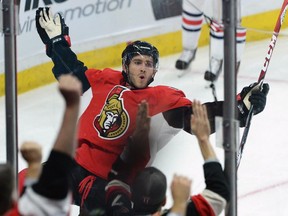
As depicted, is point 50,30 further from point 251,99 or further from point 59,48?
point 251,99

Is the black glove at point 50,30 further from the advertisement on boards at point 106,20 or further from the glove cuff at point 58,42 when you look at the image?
the advertisement on boards at point 106,20

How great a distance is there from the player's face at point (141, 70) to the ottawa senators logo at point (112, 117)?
1.9 inches

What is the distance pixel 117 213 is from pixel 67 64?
1.82 ft

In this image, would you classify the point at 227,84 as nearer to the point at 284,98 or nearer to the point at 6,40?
the point at 6,40

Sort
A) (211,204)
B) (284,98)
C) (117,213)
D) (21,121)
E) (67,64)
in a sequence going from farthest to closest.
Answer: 1. (284,98)
2. (21,121)
3. (67,64)
4. (117,213)
5. (211,204)

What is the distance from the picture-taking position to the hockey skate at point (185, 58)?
13.2ft

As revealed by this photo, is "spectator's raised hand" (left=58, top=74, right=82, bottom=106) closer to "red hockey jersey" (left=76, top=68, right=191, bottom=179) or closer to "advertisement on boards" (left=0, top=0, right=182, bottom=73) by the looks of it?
"red hockey jersey" (left=76, top=68, right=191, bottom=179)

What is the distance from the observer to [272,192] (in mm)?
4000

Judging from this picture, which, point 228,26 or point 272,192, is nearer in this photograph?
point 228,26

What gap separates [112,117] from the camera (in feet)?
10.6

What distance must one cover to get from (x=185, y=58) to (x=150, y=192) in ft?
5.69

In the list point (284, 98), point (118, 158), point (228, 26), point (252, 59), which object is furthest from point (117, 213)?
point (284, 98)

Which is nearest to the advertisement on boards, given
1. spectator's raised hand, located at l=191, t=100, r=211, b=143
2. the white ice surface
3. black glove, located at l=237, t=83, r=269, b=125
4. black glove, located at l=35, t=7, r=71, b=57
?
the white ice surface

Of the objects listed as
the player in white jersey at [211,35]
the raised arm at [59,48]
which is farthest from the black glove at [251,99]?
the raised arm at [59,48]
